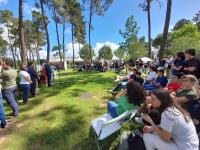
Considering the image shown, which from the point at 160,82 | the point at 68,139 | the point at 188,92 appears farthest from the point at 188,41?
the point at 68,139

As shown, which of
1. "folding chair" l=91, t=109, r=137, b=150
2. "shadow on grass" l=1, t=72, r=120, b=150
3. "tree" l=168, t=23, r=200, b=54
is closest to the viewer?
"folding chair" l=91, t=109, r=137, b=150

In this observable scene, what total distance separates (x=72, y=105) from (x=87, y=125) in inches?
75.1

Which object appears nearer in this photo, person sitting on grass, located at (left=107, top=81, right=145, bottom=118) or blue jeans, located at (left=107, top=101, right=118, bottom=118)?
person sitting on grass, located at (left=107, top=81, right=145, bottom=118)

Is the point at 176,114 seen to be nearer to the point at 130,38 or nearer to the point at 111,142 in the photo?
the point at 111,142

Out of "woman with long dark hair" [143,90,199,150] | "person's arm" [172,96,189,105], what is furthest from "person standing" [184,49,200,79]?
"woman with long dark hair" [143,90,199,150]

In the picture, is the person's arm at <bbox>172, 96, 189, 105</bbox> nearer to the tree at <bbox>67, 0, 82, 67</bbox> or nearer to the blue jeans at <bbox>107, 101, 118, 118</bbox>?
the blue jeans at <bbox>107, 101, 118, 118</bbox>

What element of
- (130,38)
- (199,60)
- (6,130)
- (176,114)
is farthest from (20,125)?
(130,38)

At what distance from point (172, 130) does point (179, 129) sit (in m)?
0.09

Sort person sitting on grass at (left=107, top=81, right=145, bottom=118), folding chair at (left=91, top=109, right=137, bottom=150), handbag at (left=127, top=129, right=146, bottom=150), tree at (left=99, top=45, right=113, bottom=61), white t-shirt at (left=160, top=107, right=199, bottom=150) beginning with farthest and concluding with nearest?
tree at (left=99, top=45, right=113, bottom=61) < person sitting on grass at (left=107, top=81, right=145, bottom=118) < folding chair at (left=91, top=109, right=137, bottom=150) < handbag at (left=127, top=129, right=146, bottom=150) < white t-shirt at (left=160, top=107, right=199, bottom=150)

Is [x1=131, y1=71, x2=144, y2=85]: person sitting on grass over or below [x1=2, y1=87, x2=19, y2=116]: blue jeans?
over

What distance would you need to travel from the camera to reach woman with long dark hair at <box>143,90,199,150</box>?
9.34ft

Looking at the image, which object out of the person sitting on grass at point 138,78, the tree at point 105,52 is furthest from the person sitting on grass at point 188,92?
the tree at point 105,52

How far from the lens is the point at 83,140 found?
4.75m

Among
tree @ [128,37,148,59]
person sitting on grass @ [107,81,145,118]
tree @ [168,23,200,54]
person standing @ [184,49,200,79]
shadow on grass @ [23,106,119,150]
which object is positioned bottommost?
shadow on grass @ [23,106,119,150]
